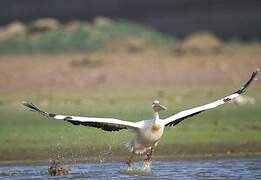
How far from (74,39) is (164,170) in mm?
30182

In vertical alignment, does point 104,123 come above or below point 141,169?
above

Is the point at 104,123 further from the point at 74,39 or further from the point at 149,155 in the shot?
the point at 74,39

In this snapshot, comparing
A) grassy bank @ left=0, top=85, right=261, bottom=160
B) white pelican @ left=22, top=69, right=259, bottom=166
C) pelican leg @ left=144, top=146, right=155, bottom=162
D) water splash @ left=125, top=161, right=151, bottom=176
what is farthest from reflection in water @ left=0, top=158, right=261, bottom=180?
grassy bank @ left=0, top=85, right=261, bottom=160

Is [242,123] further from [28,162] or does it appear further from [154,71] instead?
[154,71]

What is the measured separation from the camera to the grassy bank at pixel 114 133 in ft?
63.8

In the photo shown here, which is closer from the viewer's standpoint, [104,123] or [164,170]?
[104,123]

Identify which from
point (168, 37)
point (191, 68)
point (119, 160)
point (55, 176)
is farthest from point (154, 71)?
point (55, 176)

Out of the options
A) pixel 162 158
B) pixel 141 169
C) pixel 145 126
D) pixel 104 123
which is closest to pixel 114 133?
pixel 162 158

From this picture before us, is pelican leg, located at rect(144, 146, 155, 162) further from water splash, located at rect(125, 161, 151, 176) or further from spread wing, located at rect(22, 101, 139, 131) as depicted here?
spread wing, located at rect(22, 101, 139, 131)

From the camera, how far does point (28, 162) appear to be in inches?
731

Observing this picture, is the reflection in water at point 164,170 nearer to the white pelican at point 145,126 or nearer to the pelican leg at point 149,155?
the pelican leg at point 149,155

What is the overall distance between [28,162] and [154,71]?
1828 cm

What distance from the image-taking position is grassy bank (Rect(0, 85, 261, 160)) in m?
19.5

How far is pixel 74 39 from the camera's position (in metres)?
46.9
